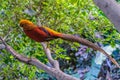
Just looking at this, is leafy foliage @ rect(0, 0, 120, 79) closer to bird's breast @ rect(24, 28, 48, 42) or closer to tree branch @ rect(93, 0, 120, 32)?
bird's breast @ rect(24, 28, 48, 42)

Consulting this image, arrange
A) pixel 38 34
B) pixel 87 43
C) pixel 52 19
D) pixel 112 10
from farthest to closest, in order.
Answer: pixel 52 19 → pixel 38 34 → pixel 87 43 → pixel 112 10

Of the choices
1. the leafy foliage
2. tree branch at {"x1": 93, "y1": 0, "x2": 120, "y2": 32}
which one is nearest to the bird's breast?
tree branch at {"x1": 93, "y1": 0, "x2": 120, "y2": 32}

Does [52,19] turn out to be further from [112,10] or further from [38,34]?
[112,10]

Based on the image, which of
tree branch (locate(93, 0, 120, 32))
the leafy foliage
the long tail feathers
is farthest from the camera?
the leafy foliage

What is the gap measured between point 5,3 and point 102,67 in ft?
4.10

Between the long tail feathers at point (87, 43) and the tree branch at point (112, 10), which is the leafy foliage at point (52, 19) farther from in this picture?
the tree branch at point (112, 10)

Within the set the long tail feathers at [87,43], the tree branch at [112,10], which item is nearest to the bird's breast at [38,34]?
the long tail feathers at [87,43]

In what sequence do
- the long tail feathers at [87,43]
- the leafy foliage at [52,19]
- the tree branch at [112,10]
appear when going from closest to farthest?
1. the tree branch at [112,10]
2. the long tail feathers at [87,43]
3. the leafy foliage at [52,19]

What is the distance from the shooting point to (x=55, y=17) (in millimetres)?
→ 1396

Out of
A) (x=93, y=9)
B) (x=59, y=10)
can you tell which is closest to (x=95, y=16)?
(x=93, y=9)

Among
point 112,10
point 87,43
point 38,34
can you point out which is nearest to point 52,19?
point 38,34

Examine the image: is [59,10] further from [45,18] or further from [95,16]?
[95,16]

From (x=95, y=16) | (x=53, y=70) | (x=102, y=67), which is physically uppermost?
(x=102, y=67)

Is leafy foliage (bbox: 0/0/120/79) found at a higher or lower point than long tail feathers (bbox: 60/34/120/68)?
higher
